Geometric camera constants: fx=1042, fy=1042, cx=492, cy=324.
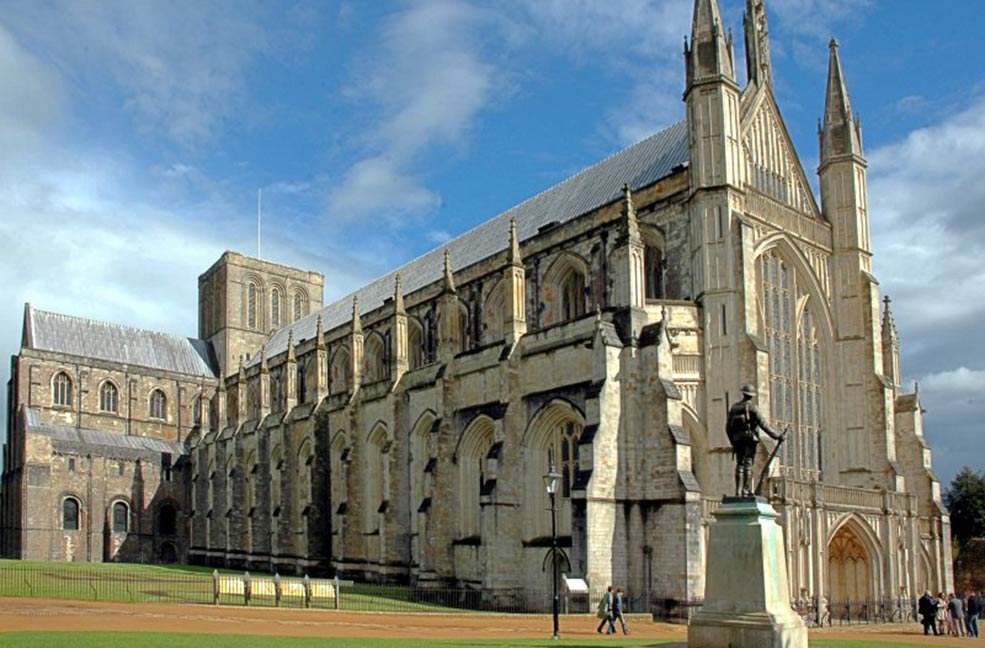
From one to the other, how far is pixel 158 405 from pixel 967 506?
52873 mm

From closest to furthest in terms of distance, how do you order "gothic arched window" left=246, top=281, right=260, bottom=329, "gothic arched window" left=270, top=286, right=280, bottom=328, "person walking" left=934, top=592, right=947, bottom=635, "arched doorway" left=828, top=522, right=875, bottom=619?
"person walking" left=934, top=592, right=947, bottom=635 < "arched doorway" left=828, top=522, right=875, bottom=619 < "gothic arched window" left=246, top=281, right=260, bottom=329 < "gothic arched window" left=270, top=286, right=280, bottom=328

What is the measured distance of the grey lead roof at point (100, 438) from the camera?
215 ft

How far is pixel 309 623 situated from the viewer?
25312 mm

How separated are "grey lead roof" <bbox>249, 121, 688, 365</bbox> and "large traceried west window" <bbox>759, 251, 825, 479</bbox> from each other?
5397mm

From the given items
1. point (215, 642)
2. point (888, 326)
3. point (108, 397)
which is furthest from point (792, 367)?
point (108, 397)

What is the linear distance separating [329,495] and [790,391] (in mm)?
22928

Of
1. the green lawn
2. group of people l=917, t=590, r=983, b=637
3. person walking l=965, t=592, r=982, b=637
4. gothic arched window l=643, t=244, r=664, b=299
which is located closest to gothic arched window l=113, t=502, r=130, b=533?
gothic arched window l=643, t=244, r=664, b=299

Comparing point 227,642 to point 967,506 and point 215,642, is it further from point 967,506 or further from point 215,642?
point 967,506

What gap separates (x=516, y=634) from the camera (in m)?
23.5

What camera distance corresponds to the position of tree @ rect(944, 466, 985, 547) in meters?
60.7

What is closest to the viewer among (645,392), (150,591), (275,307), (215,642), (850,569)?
(215,642)

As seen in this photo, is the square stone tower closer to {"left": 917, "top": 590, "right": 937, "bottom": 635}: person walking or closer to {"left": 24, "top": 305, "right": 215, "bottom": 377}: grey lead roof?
{"left": 24, "top": 305, "right": 215, "bottom": 377}: grey lead roof

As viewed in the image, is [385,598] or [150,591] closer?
[150,591]

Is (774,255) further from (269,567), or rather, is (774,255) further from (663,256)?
(269,567)
